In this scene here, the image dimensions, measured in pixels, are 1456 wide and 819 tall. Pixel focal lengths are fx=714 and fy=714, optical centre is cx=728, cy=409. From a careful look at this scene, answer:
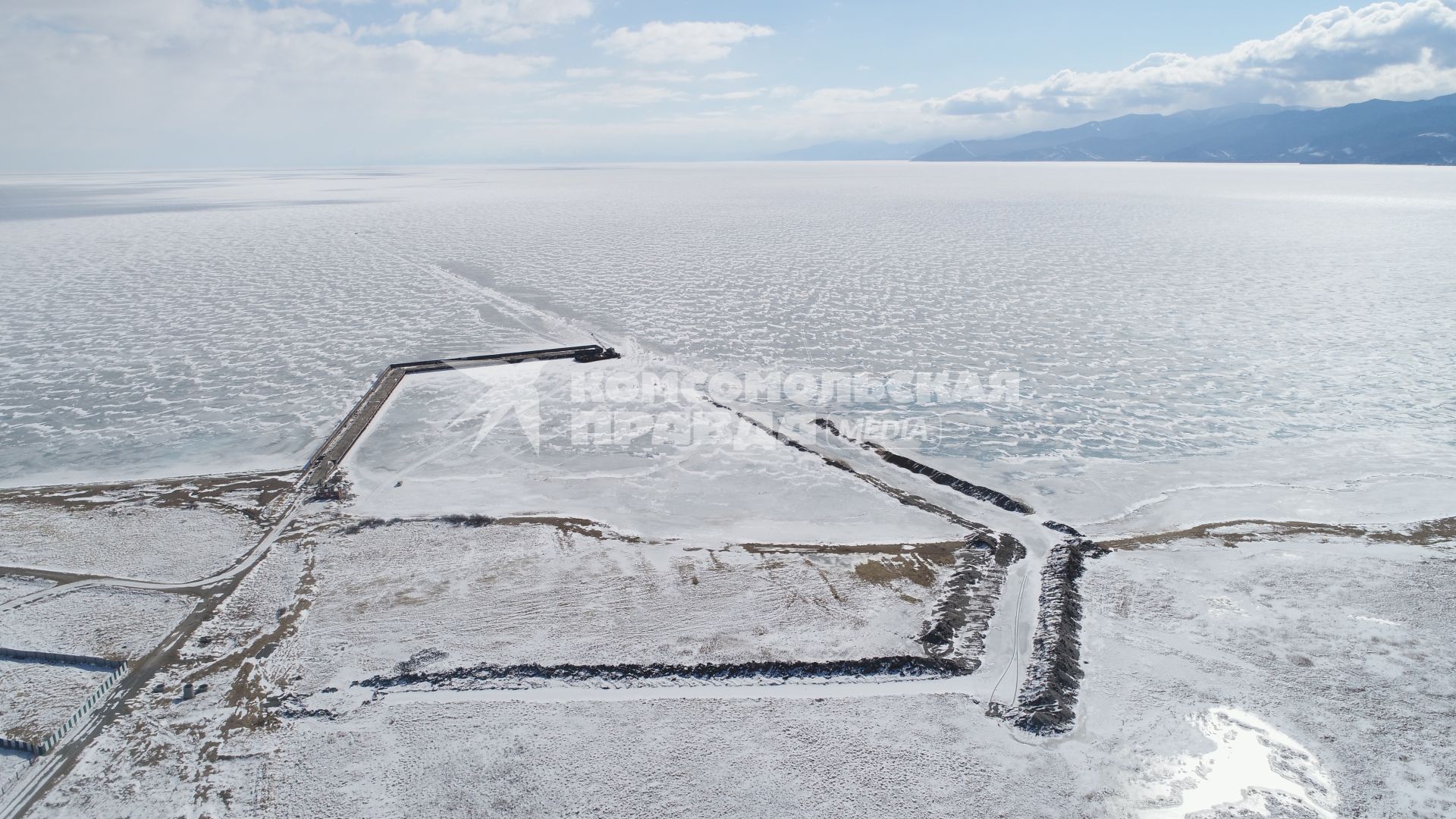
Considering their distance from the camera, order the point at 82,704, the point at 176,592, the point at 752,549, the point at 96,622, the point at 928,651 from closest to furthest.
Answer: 1. the point at 82,704
2. the point at 928,651
3. the point at 96,622
4. the point at 176,592
5. the point at 752,549

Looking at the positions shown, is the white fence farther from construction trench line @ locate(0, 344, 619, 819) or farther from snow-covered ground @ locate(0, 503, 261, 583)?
snow-covered ground @ locate(0, 503, 261, 583)

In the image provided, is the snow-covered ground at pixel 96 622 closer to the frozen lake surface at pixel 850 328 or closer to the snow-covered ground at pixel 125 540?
the snow-covered ground at pixel 125 540

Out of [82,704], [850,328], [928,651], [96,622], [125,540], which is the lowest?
[928,651]

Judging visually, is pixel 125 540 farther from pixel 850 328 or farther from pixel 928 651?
pixel 850 328

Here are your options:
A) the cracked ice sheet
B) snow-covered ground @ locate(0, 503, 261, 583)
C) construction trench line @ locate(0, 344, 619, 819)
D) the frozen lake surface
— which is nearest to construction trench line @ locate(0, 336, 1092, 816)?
construction trench line @ locate(0, 344, 619, 819)

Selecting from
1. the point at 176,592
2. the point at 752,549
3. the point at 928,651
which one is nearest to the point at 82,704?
the point at 176,592

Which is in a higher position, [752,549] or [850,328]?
[850,328]

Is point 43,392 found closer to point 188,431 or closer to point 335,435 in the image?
point 188,431

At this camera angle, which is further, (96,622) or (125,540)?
(125,540)
